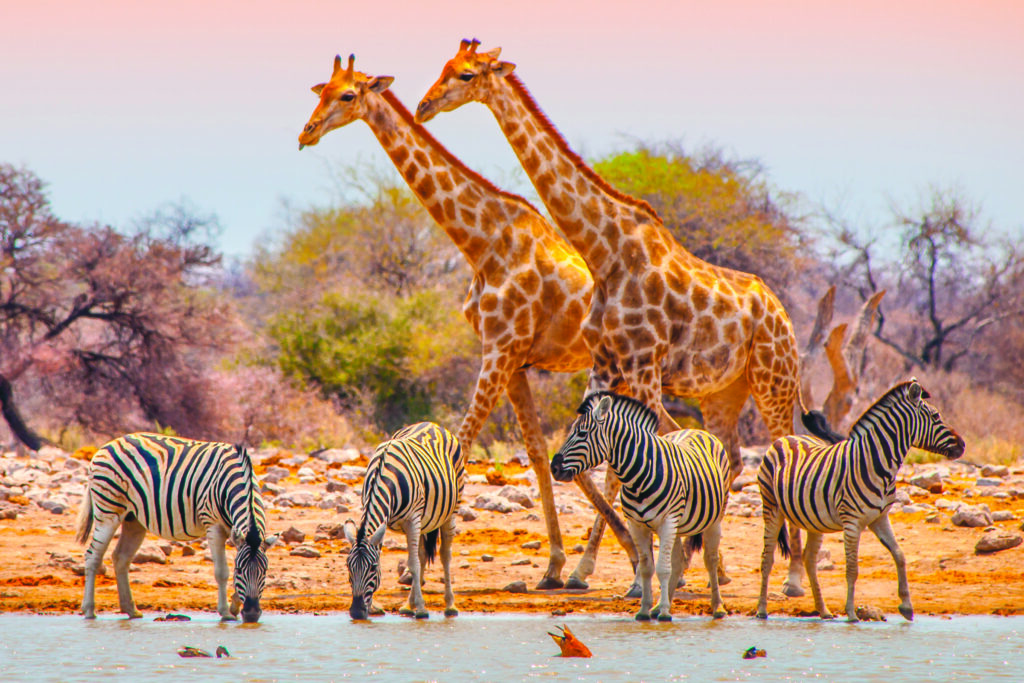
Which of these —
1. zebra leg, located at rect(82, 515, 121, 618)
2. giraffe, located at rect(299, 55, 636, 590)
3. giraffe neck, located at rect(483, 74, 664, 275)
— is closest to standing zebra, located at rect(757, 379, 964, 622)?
giraffe, located at rect(299, 55, 636, 590)

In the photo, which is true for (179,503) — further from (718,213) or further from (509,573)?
(718,213)

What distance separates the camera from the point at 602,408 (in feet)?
25.0

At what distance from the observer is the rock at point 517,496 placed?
12609 millimetres

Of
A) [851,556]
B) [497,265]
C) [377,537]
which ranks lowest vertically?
[851,556]

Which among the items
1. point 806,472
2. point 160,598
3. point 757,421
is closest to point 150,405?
point 757,421

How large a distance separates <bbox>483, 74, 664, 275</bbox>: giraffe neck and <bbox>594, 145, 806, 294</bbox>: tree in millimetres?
15316

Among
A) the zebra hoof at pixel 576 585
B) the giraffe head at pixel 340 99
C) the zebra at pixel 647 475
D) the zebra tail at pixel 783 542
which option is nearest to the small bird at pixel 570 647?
the zebra at pixel 647 475

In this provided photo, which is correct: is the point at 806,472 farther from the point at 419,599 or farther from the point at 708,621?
the point at 419,599

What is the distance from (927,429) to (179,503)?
16.0 ft

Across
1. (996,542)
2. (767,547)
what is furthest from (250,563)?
(996,542)

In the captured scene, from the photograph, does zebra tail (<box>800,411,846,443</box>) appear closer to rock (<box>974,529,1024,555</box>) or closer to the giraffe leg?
the giraffe leg

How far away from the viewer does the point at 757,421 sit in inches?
900

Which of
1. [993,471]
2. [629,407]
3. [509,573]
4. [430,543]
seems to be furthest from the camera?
[993,471]

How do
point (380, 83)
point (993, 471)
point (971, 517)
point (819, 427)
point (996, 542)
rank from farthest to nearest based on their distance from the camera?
1. point (993, 471)
2. point (971, 517)
3. point (996, 542)
4. point (380, 83)
5. point (819, 427)
